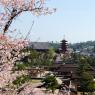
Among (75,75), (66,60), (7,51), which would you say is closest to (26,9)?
(7,51)

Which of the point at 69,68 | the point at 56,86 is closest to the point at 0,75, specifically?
the point at 56,86

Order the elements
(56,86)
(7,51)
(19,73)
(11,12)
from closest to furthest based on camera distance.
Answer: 1. (11,12)
2. (7,51)
3. (19,73)
4. (56,86)

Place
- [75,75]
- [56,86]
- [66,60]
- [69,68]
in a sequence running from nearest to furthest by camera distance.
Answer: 1. [56,86]
2. [75,75]
3. [69,68]
4. [66,60]

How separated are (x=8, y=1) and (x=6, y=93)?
7.13ft

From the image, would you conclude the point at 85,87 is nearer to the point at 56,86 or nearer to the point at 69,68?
the point at 56,86

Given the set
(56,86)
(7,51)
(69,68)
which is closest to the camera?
(7,51)

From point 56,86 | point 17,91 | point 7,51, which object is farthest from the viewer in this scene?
point 56,86

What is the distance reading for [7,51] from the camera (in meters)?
7.98

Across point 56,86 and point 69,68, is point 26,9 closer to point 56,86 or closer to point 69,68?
point 56,86

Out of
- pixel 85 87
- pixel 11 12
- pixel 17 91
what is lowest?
pixel 85 87

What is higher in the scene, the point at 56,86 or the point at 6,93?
the point at 6,93

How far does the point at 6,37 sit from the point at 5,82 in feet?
3.98

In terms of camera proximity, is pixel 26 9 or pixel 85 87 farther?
pixel 85 87

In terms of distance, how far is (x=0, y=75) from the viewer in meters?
8.00
